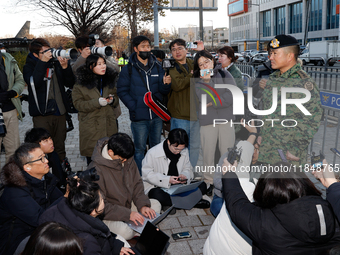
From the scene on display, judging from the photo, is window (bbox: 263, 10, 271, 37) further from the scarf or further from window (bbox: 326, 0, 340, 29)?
the scarf

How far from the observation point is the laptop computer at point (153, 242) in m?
2.95

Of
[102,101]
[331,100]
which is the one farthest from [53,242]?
[331,100]

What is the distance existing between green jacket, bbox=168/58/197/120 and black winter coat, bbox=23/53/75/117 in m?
1.64

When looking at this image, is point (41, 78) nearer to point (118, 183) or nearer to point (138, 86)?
point (138, 86)

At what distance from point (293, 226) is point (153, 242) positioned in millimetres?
1541

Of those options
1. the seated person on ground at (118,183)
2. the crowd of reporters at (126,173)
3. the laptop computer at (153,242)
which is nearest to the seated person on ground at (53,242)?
the crowd of reporters at (126,173)

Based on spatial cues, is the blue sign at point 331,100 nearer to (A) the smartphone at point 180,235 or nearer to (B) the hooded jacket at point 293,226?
(A) the smartphone at point 180,235

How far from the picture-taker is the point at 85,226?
2.22 m

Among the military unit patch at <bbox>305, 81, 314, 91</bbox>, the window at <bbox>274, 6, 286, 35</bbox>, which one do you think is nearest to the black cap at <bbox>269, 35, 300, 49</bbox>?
the military unit patch at <bbox>305, 81, 314, 91</bbox>

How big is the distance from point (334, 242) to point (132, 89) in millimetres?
3512

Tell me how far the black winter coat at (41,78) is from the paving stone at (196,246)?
113 inches

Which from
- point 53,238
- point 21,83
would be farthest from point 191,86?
point 53,238

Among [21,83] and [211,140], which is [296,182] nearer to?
[211,140]

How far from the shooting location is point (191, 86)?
474cm
